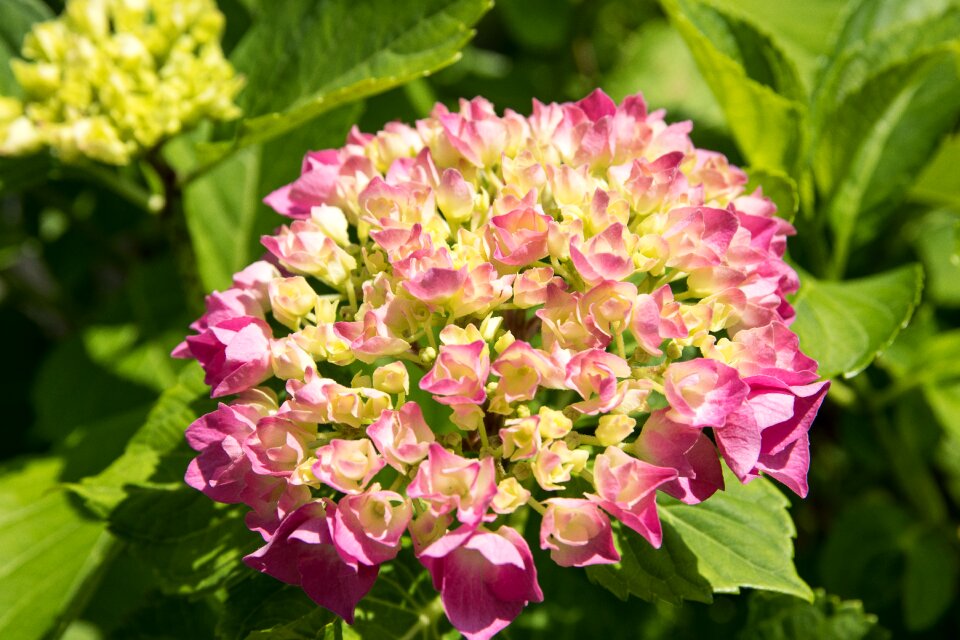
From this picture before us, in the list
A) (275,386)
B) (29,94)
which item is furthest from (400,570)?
(29,94)

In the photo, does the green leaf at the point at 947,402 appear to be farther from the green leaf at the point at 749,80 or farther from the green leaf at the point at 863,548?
the green leaf at the point at 749,80

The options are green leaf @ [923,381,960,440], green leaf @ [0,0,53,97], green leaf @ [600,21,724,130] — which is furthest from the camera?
green leaf @ [600,21,724,130]

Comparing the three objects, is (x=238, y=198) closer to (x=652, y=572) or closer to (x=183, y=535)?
(x=183, y=535)

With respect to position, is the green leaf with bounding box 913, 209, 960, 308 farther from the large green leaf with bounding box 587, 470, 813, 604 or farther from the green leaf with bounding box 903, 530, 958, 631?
the large green leaf with bounding box 587, 470, 813, 604

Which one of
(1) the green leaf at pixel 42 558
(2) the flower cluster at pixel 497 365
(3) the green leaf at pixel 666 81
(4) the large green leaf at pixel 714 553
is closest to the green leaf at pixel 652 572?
(4) the large green leaf at pixel 714 553

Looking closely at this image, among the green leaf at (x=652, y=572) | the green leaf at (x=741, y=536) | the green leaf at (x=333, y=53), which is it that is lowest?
the green leaf at (x=741, y=536)

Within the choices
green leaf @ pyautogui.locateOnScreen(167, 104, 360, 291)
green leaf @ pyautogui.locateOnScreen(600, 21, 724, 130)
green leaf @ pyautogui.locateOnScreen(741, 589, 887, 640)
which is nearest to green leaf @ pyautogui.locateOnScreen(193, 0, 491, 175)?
green leaf @ pyautogui.locateOnScreen(167, 104, 360, 291)

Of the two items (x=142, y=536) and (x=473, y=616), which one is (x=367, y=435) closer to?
(x=473, y=616)
